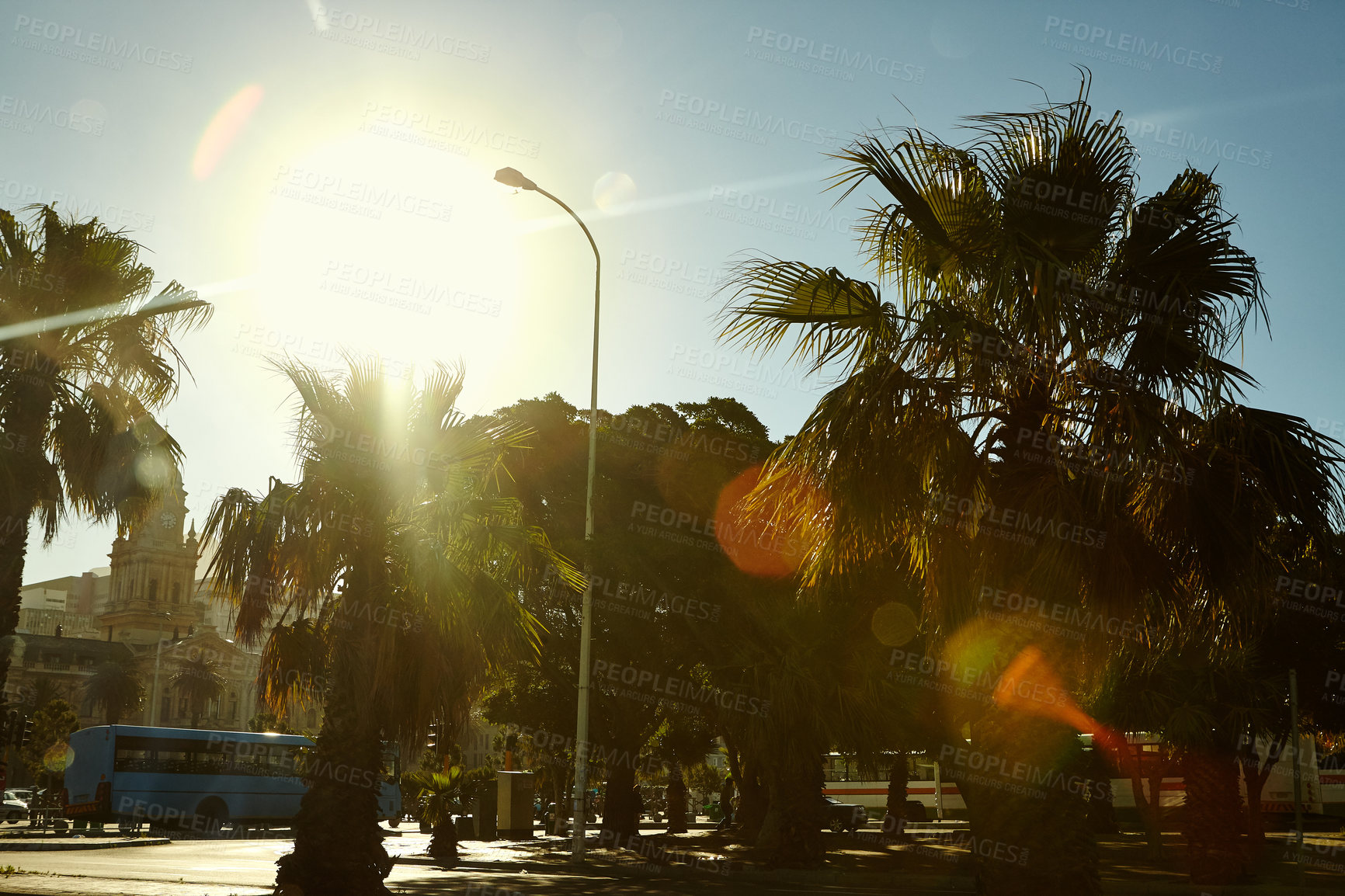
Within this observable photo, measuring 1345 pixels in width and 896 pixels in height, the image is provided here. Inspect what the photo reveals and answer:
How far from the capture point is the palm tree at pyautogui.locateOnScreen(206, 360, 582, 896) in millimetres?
12289

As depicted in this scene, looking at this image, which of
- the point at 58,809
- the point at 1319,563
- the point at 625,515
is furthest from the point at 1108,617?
the point at 58,809

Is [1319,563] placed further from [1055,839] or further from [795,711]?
[795,711]

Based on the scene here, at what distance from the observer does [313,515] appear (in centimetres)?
1270

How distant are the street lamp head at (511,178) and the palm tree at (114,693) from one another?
7825 centimetres

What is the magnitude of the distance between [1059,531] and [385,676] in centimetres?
873

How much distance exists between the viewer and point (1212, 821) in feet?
52.7

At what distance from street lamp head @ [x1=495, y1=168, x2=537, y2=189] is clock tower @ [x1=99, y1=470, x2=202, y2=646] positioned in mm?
100947

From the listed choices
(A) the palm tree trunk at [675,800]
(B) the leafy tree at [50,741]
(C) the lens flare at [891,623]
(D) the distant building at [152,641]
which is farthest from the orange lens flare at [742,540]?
(D) the distant building at [152,641]

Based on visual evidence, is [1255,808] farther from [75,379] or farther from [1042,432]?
[75,379]

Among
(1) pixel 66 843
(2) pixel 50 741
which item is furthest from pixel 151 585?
(1) pixel 66 843

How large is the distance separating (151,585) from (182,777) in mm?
86505

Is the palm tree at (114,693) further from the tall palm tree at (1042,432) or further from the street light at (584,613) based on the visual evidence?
the tall palm tree at (1042,432)

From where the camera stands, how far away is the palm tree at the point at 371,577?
40.3 ft

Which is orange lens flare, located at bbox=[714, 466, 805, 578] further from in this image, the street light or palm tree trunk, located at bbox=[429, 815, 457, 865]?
palm tree trunk, located at bbox=[429, 815, 457, 865]
